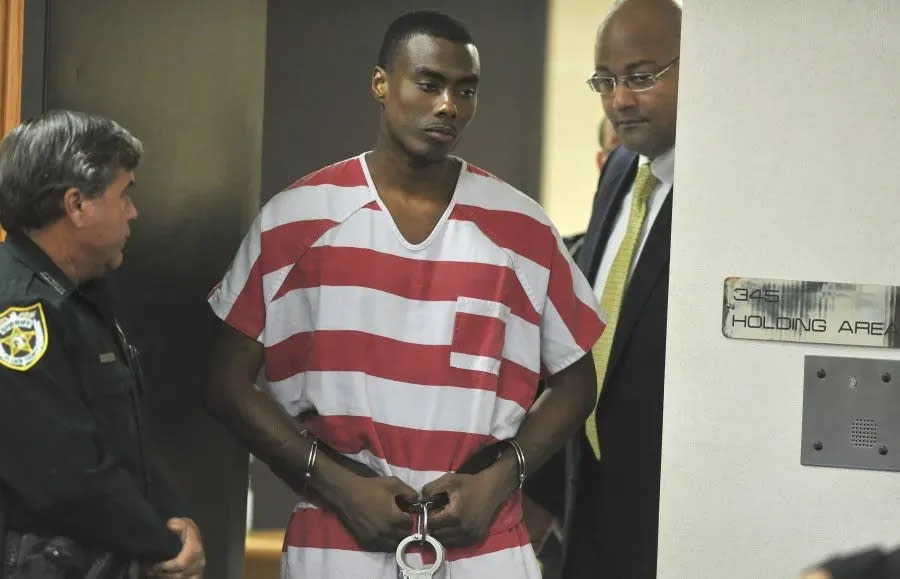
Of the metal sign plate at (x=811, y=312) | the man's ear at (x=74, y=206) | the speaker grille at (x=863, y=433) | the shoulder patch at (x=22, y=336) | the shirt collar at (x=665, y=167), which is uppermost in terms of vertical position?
the shirt collar at (x=665, y=167)

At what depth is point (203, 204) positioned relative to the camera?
289 cm

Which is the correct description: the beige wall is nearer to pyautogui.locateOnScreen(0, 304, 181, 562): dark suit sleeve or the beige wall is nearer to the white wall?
the white wall

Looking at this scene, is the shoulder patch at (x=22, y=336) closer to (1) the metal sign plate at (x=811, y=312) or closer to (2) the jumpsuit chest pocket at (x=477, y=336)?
(2) the jumpsuit chest pocket at (x=477, y=336)

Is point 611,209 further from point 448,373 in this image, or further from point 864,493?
point 864,493

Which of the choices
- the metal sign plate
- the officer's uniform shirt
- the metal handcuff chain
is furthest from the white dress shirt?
the officer's uniform shirt

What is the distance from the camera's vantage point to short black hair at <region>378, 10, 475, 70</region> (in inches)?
95.0

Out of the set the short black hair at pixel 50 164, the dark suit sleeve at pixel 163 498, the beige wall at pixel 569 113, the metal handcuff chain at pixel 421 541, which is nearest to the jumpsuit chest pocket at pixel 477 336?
the metal handcuff chain at pixel 421 541

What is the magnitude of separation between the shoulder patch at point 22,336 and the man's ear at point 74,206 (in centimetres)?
17

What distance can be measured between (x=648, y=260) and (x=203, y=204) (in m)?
0.96

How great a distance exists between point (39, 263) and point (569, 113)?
3266mm

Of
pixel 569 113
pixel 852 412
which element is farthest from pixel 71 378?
pixel 569 113

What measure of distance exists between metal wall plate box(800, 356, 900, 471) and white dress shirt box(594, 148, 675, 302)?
2.44 ft

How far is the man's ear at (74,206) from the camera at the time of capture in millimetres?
2096

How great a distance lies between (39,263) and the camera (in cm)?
206
